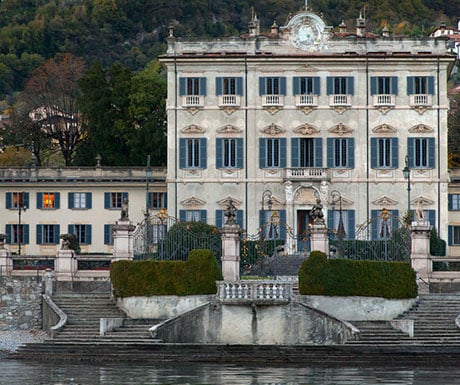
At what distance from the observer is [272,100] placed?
8781 centimetres

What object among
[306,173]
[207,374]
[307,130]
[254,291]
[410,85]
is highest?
[410,85]

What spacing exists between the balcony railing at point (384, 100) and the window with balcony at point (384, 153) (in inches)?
72.9

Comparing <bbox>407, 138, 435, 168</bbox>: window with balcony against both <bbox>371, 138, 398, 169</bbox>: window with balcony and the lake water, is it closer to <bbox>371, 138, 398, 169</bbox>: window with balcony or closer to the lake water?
<bbox>371, 138, 398, 169</bbox>: window with balcony

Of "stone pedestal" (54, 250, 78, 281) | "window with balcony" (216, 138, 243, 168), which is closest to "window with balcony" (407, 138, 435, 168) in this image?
"window with balcony" (216, 138, 243, 168)

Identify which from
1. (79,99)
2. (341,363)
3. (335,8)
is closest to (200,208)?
(79,99)

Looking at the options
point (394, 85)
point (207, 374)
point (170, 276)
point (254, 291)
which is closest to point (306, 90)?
point (394, 85)

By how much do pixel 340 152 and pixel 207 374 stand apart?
3850 centimetres

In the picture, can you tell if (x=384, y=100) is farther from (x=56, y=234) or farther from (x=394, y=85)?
(x=56, y=234)

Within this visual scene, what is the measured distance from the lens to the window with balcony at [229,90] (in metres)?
87.8

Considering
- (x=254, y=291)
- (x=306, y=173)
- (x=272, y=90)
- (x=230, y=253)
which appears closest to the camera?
(x=254, y=291)

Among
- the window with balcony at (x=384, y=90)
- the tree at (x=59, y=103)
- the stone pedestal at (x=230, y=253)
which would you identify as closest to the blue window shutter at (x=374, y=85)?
the window with balcony at (x=384, y=90)

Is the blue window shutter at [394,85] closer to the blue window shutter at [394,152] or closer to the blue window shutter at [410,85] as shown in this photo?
the blue window shutter at [410,85]

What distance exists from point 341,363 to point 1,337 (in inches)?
511

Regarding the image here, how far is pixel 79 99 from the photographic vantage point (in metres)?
102
